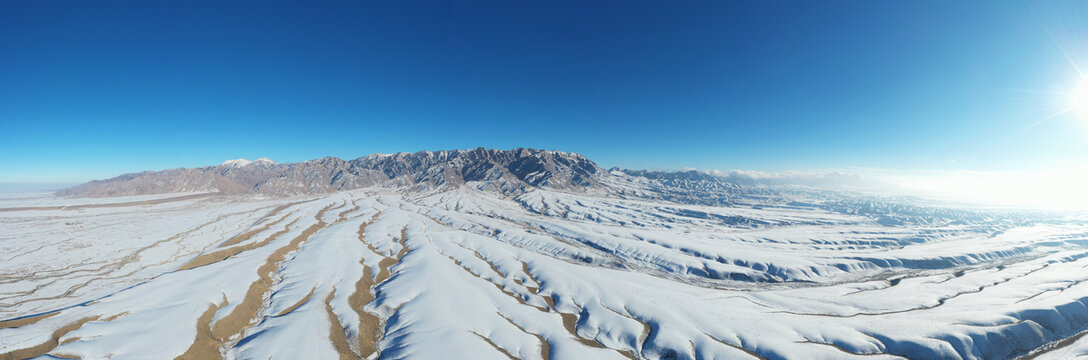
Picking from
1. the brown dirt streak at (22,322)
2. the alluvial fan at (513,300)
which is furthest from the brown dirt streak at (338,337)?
the brown dirt streak at (22,322)

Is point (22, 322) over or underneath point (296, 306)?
over

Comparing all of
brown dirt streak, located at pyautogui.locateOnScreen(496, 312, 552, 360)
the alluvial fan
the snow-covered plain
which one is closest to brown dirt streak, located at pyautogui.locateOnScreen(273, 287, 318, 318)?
the snow-covered plain

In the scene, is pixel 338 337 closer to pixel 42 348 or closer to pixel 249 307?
pixel 249 307

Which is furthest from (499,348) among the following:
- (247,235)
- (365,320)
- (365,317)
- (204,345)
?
(247,235)

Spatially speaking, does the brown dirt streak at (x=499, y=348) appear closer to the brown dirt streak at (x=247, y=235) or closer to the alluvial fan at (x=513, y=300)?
the alluvial fan at (x=513, y=300)

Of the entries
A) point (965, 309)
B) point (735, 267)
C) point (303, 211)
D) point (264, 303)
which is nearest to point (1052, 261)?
point (965, 309)

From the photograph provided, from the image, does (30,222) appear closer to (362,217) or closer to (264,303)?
(362,217)

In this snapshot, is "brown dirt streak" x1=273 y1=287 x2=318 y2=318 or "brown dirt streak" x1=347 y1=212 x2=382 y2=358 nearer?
"brown dirt streak" x1=347 y1=212 x2=382 y2=358

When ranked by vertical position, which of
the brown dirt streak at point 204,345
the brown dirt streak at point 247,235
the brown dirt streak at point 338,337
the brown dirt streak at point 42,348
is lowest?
the brown dirt streak at point 338,337

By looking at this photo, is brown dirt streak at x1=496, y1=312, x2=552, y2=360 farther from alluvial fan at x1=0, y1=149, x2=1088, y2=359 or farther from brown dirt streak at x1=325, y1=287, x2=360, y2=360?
brown dirt streak at x1=325, y1=287, x2=360, y2=360
